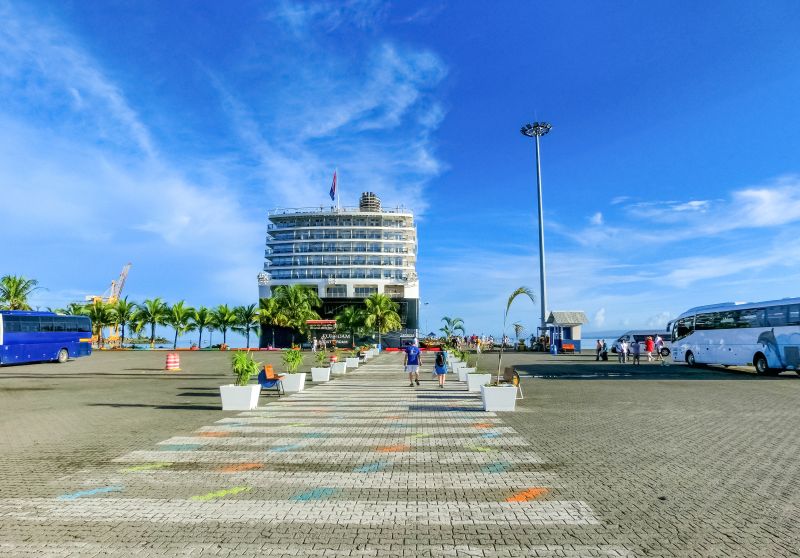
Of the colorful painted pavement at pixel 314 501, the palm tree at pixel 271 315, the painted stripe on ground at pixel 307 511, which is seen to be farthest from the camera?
the palm tree at pixel 271 315

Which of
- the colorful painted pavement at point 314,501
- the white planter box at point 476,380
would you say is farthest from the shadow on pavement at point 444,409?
the white planter box at point 476,380

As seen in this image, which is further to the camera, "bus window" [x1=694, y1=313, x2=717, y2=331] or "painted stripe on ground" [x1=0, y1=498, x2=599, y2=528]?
"bus window" [x1=694, y1=313, x2=717, y2=331]

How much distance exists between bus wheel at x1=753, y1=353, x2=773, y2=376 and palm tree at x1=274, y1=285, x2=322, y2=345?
4703 centimetres

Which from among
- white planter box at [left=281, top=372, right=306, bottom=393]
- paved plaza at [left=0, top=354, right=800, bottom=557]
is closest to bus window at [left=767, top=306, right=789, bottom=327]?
paved plaza at [left=0, top=354, right=800, bottom=557]

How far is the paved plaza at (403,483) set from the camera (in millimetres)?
4426

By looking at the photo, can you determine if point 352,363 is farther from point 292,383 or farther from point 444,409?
point 444,409

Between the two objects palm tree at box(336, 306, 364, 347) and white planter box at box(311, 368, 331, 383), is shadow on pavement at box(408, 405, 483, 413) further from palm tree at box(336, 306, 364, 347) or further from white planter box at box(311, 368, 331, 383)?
palm tree at box(336, 306, 364, 347)

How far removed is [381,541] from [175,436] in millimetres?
5943

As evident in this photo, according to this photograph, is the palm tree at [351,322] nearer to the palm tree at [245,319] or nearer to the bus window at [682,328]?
the palm tree at [245,319]

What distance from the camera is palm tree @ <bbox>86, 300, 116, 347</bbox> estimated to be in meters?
66.6

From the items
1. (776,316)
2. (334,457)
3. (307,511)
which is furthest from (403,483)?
(776,316)

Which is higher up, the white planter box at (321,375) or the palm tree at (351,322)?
the palm tree at (351,322)

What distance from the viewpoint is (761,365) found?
76.2ft

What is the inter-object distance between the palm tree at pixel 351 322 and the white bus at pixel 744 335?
1432 inches
